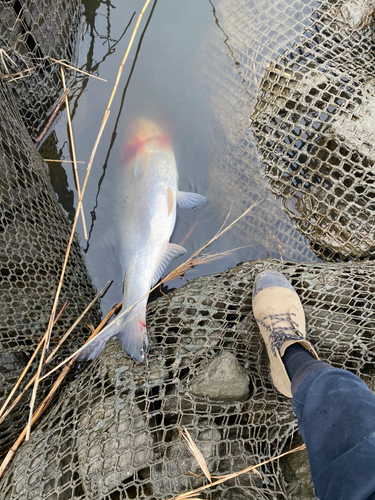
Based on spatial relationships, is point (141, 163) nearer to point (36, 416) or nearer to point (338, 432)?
point (36, 416)

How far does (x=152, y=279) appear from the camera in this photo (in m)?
2.55

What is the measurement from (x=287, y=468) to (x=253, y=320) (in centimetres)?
97

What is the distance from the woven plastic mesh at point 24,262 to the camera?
2141 millimetres

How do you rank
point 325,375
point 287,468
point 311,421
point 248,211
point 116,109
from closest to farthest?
point 311,421
point 325,375
point 287,468
point 248,211
point 116,109

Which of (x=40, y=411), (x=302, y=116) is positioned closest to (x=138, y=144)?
(x=302, y=116)

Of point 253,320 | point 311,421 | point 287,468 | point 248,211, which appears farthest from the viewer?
point 248,211

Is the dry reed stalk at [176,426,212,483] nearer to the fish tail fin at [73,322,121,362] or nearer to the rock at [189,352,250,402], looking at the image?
the rock at [189,352,250,402]

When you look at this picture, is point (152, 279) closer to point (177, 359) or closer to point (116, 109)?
point (177, 359)

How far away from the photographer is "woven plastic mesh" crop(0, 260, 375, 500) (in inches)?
69.2

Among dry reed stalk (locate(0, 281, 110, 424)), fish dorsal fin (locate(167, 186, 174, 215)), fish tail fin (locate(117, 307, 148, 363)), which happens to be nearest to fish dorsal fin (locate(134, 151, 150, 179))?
fish dorsal fin (locate(167, 186, 174, 215))

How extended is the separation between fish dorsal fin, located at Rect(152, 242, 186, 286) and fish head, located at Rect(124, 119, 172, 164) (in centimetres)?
87

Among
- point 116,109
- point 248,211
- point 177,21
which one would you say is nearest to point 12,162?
point 116,109

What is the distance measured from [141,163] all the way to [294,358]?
2.03 meters

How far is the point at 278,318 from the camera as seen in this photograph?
88.0 inches
